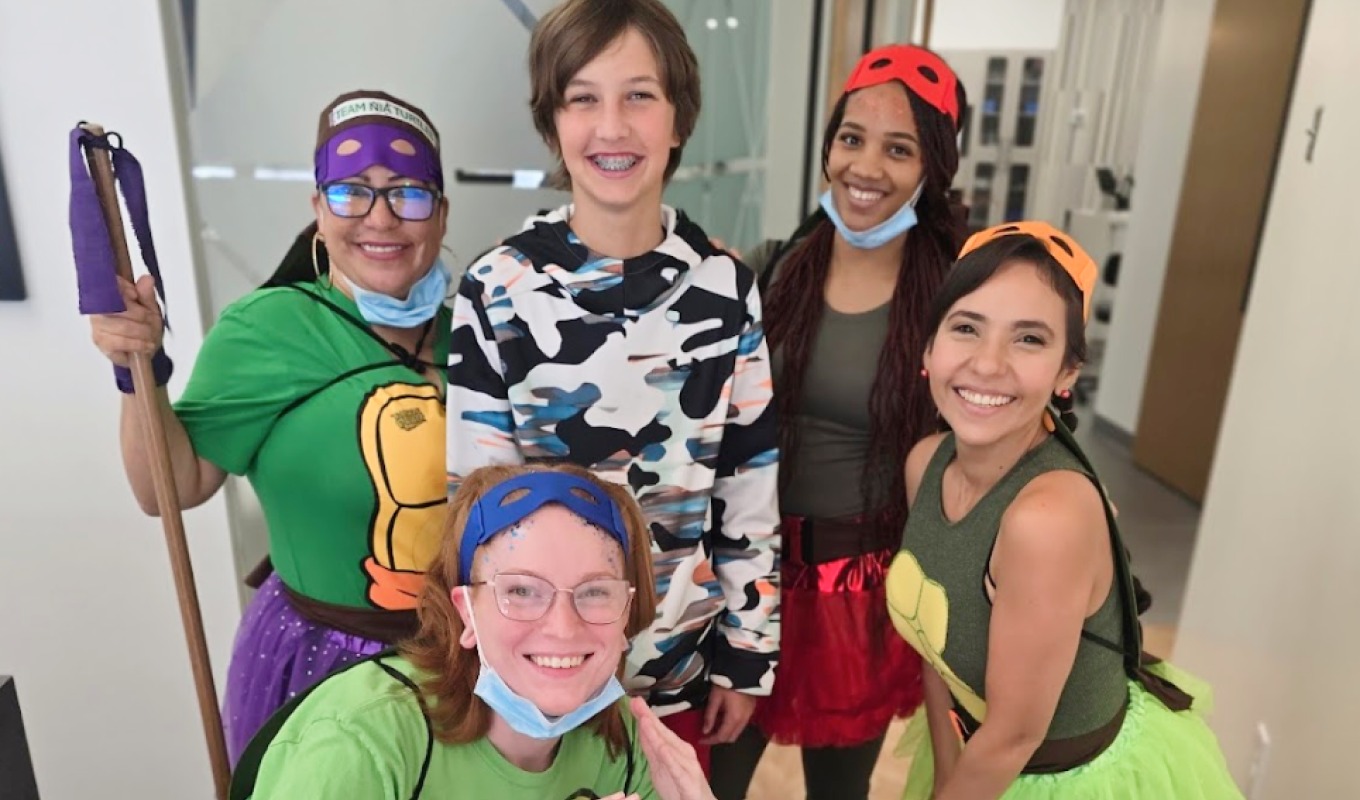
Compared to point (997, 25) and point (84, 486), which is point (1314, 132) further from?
point (997, 25)

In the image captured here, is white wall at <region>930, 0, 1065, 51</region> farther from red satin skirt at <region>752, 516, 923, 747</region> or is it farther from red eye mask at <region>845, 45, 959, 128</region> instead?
red satin skirt at <region>752, 516, 923, 747</region>

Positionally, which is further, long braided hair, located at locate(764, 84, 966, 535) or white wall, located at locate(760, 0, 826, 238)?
white wall, located at locate(760, 0, 826, 238)

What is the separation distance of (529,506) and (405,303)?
1.42ft

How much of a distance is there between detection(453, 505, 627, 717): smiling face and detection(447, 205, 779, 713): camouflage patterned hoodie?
0.64 feet

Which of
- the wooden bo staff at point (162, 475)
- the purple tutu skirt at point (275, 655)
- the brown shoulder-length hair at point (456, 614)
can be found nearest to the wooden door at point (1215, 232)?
the brown shoulder-length hair at point (456, 614)

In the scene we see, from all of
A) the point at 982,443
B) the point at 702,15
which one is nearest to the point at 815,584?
the point at 982,443

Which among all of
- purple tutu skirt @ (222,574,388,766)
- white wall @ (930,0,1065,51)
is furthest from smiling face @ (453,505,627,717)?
Answer: white wall @ (930,0,1065,51)

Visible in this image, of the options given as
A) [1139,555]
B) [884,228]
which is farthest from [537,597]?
[1139,555]

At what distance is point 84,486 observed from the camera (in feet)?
5.82

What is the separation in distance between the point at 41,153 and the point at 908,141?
155 centimetres

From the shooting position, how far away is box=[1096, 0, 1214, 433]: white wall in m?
4.38

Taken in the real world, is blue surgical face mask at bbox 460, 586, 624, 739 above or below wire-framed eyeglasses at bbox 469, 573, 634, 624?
below

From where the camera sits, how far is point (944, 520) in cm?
126

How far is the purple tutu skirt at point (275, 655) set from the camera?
1.30 metres
